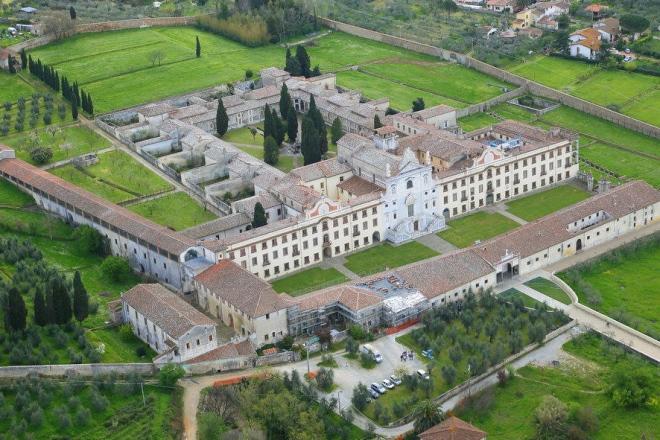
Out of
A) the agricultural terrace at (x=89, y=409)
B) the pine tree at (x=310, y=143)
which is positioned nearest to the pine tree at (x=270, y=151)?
the pine tree at (x=310, y=143)

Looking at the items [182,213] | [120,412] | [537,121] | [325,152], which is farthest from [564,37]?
[120,412]

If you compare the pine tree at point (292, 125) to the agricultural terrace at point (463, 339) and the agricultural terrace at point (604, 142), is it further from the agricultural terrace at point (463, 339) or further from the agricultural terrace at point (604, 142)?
the agricultural terrace at point (463, 339)

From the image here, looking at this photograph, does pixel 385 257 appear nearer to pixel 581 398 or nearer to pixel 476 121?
pixel 581 398

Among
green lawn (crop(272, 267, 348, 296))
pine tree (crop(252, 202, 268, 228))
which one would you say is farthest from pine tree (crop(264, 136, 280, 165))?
green lawn (crop(272, 267, 348, 296))

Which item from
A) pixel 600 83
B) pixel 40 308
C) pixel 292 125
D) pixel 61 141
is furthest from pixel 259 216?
pixel 600 83

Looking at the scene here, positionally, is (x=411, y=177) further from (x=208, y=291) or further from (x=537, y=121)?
(x=537, y=121)
